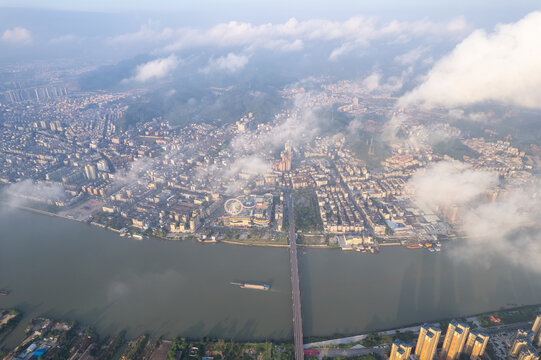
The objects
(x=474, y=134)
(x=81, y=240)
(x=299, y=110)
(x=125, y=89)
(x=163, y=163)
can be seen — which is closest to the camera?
(x=81, y=240)

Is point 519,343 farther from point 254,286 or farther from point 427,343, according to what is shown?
point 254,286

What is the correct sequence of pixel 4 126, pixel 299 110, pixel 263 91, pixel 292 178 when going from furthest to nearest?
pixel 263 91 < pixel 299 110 < pixel 4 126 < pixel 292 178

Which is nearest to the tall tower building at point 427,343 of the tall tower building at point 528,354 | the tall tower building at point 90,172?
the tall tower building at point 528,354

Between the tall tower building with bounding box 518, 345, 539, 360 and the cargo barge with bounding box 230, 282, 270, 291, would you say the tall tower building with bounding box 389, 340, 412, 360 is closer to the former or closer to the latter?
the tall tower building with bounding box 518, 345, 539, 360

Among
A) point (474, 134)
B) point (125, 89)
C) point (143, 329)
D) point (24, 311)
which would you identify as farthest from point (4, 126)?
point (474, 134)

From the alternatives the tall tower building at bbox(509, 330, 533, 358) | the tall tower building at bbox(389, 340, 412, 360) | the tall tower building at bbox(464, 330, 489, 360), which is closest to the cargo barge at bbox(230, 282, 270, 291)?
the tall tower building at bbox(389, 340, 412, 360)

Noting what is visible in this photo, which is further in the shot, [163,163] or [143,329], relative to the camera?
[163,163]

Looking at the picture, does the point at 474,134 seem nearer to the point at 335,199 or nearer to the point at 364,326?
the point at 335,199
